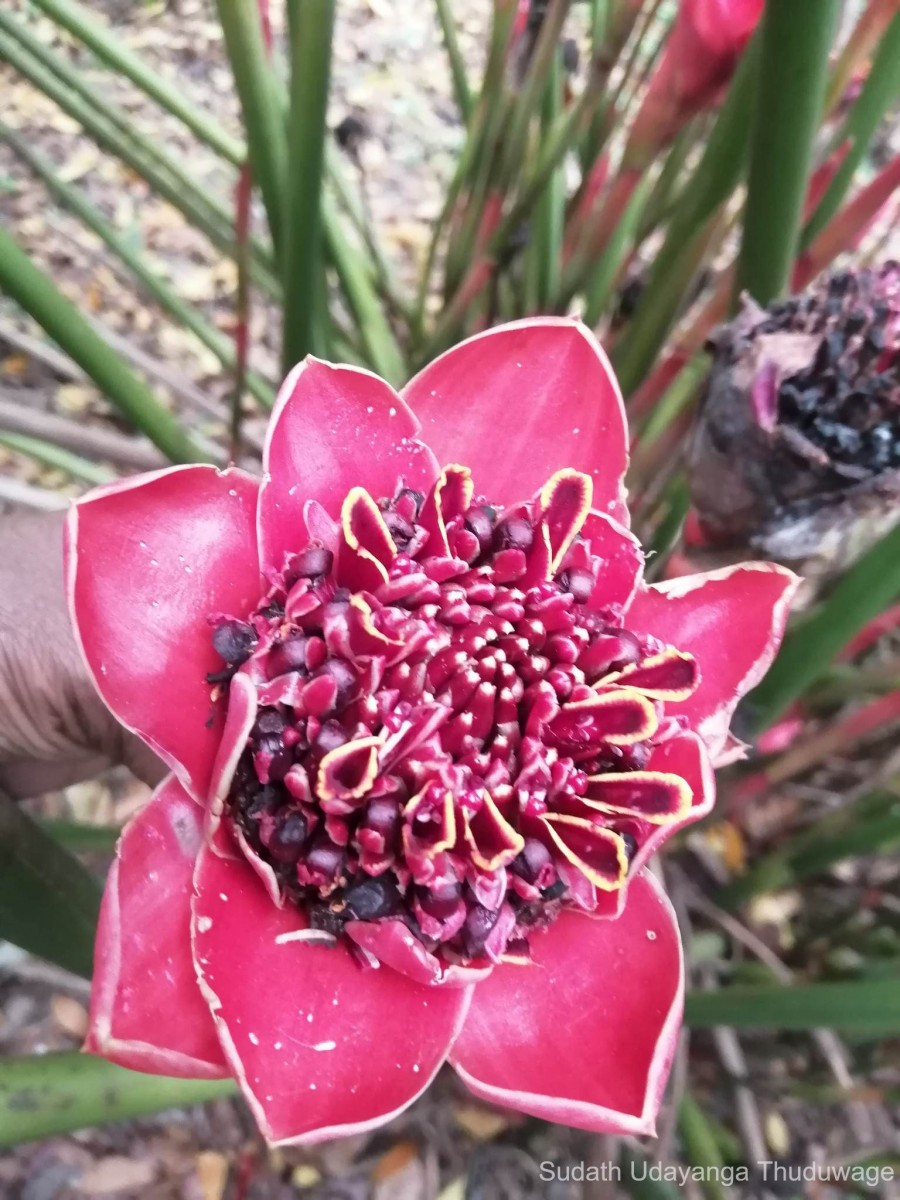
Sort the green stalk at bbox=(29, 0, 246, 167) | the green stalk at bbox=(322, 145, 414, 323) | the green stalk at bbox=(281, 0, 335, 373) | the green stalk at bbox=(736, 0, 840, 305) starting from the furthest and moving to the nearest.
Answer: the green stalk at bbox=(322, 145, 414, 323) < the green stalk at bbox=(29, 0, 246, 167) < the green stalk at bbox=(281, 0, 335, 373) < the green stalk at bbox=(736, 0, 840, 305)

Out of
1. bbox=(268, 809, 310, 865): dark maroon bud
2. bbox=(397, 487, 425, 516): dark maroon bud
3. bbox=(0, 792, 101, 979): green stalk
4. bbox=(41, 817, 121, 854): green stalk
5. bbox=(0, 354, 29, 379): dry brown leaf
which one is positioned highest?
bbox=(397, 487, 425, 516): dark maroon bud

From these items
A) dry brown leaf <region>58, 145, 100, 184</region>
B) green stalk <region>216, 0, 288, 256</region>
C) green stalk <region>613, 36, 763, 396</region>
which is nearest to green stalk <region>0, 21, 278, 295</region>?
green stalk <region>216, 0, 288, 256</region>

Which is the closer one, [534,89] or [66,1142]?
[534,89]

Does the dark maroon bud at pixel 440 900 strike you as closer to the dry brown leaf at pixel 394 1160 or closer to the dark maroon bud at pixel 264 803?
the dark maroon bud at pixel 264 803

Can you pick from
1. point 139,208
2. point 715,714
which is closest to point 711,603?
point 715,714

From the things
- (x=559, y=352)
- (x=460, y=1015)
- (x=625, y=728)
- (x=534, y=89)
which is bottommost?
(x=460, y=1015)

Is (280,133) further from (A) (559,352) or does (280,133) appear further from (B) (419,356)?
(B) (419,356)

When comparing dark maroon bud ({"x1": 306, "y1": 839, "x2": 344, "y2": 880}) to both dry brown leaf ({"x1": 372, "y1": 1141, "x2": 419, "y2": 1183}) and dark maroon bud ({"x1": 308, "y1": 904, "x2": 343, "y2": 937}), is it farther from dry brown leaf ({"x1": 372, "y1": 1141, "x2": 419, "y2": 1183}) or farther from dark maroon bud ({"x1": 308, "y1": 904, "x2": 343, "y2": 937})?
dry brown leaf ({"x1": 372, "y1": 1141, "x2": 419, "y2": 1183})
